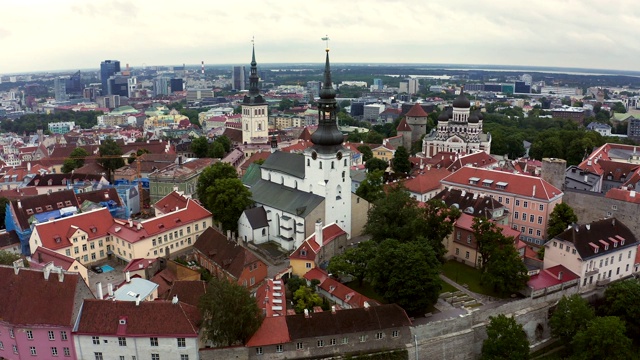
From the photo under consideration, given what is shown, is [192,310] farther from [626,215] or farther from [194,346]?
[626,215]

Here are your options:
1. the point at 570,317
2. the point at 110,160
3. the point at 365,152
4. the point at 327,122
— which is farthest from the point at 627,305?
the point at 110,160

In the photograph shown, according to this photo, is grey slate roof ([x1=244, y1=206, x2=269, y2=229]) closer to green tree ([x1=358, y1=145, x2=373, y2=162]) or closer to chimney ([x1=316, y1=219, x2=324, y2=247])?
chimney ([x1=316, y1=219, x2=324, y2=247])

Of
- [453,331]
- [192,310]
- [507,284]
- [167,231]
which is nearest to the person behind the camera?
[192,310]

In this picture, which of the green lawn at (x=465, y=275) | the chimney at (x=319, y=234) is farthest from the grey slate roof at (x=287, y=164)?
the green lawn at (x=465, y=275)

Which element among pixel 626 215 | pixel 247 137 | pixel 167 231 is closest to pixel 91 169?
pixel 247 137

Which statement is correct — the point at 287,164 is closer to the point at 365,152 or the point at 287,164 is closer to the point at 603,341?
the point at 603,341

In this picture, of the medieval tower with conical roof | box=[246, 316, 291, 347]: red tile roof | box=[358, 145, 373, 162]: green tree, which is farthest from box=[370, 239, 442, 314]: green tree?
box=[358, 145, 373, 162]: green tree

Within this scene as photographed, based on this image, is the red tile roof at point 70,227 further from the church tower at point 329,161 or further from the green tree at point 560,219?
the green tree at point 560,219
